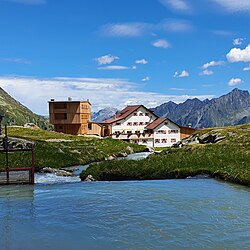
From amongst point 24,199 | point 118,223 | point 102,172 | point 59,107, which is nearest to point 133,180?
point 102,172

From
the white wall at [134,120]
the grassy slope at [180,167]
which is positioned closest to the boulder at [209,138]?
the grassy slope at [180,167]

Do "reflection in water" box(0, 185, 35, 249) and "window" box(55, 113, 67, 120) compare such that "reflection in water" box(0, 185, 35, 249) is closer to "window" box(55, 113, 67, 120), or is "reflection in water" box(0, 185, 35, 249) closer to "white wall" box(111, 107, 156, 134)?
"window" box(55, 113, 67, 120)

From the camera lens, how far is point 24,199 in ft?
82.1

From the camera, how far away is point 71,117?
104750 millimetres

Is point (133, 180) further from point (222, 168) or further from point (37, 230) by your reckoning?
point (37, 230)

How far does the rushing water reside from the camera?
51.6 ft

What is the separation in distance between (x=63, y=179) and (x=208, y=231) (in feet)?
75.1

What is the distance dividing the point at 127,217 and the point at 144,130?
310 feet

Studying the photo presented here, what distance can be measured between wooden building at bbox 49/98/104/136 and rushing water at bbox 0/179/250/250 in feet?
247

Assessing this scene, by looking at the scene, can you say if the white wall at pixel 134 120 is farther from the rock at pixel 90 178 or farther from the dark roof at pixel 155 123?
the rock at pixel 90 178

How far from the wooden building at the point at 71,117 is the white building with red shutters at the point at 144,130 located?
7.97m

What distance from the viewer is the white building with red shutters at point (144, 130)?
11000 centimetres

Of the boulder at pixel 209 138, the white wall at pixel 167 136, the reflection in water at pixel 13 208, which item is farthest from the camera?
the white wall at pixel 167 136

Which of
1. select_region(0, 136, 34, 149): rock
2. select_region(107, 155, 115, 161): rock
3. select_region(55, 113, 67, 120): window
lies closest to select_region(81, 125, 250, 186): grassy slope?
select_region(0, 136, 34, 149): rock
